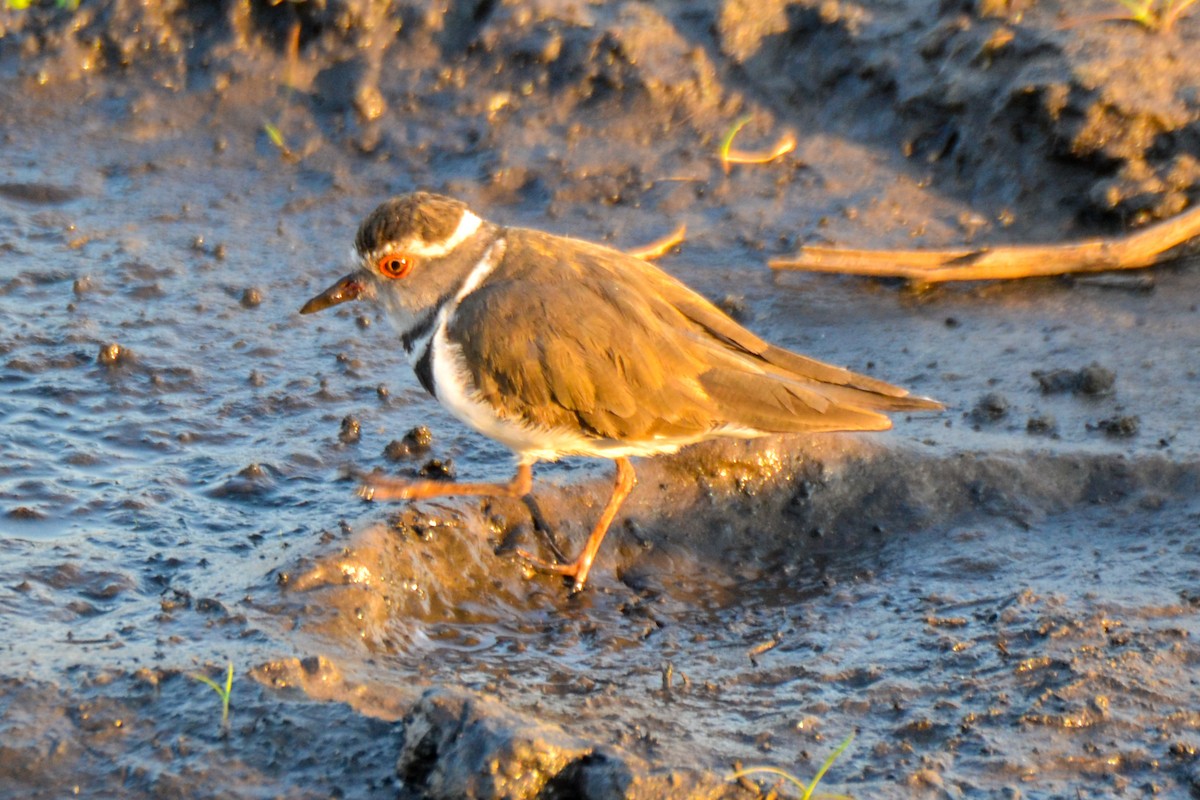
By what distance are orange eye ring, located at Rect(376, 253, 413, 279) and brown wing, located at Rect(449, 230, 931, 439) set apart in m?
0.38

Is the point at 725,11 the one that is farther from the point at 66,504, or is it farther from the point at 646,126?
the point at 66,504

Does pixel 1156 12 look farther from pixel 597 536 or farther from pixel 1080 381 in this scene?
pixel 597 536

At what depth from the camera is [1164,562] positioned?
5262 mm

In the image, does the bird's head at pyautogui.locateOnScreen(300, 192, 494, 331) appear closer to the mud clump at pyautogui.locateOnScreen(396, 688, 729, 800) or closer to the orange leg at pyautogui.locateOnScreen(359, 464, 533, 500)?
the orange leg at pyautogui.locateOnScreen(359, 464, 533, 500)

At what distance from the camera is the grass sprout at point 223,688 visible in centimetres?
406

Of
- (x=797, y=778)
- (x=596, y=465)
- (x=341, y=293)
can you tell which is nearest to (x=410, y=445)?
(x=341, y=293)

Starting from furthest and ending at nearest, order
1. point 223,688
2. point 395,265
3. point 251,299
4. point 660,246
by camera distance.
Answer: point 660,246 → point 251,299 → point 395,265 → point 223,688

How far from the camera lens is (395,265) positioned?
18.1ft

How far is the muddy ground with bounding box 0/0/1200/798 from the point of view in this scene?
164 inches

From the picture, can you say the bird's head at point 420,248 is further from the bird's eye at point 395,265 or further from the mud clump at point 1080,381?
the mud clump at point 1080,381

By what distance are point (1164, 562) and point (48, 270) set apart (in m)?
5.46

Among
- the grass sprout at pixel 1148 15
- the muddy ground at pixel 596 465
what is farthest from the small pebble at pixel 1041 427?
the grass sprout at pixel 1148 15

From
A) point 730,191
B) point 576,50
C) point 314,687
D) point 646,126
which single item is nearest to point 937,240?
point 730,191

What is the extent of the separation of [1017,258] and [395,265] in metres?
3.27
